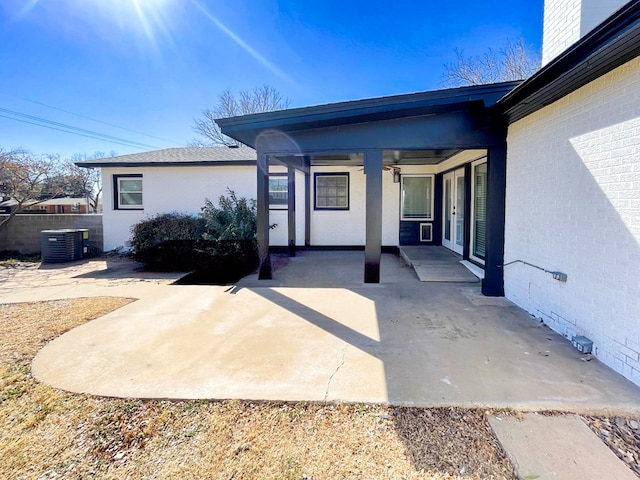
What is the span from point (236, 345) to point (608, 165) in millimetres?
4030

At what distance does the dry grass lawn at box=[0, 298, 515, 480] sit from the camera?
77.7 inches

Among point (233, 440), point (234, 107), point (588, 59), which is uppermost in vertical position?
point (234, 107)

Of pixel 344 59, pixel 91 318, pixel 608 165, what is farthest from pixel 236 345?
pixel 344 59

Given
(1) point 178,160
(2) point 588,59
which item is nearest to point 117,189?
(1) point 178,160

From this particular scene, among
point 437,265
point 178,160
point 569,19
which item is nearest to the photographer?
point 569,19

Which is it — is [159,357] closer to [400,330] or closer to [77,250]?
[400,330]

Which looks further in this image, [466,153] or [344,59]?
[344,59]

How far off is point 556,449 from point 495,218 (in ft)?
13.6

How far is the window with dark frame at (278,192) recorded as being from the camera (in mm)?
10836

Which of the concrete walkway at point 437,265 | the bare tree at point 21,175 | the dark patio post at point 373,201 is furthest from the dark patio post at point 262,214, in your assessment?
the bare tree at point 21,175

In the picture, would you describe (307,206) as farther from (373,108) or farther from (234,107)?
(234,107)

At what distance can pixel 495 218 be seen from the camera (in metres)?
5.64

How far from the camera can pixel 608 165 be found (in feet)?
10.6

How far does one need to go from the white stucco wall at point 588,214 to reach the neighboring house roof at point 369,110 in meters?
0.76
